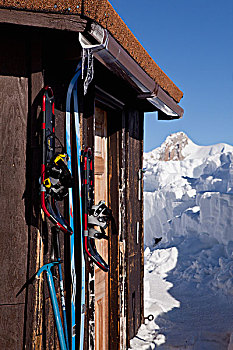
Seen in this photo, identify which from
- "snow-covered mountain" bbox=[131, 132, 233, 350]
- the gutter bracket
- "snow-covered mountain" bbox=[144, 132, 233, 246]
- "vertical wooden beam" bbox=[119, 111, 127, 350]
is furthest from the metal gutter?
"snow-covered mountain" bbox=[144, 132, 233, 246]

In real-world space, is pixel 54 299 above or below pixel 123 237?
below

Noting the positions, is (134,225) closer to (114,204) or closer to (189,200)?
(114,204)

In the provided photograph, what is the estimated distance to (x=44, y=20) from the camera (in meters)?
1.88

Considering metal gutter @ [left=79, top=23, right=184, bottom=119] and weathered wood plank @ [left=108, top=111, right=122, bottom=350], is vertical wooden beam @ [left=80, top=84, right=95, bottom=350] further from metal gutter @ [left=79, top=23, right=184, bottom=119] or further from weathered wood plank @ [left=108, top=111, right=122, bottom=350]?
weathered wood plank @ [left=108, top=111, right=122, bottom=350]

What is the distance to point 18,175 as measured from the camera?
2098mm

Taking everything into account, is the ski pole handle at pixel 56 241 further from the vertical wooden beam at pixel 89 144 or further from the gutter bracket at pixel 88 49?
the gutter bracket at pixel 88 49

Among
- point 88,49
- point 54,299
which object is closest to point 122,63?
point 88,49

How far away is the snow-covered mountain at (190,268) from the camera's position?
425cm

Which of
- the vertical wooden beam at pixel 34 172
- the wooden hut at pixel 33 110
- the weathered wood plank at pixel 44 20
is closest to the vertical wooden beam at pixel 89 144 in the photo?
the wooden hut at pixel 33 110

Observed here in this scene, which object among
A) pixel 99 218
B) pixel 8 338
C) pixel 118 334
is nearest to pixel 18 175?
pixel 99 218

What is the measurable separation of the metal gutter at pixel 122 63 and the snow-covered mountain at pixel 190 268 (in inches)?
97.6

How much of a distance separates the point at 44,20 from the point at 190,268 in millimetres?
6824

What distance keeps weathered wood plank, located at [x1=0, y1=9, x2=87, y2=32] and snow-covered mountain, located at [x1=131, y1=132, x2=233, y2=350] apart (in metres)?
3.17

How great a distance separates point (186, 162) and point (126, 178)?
67.9ft
